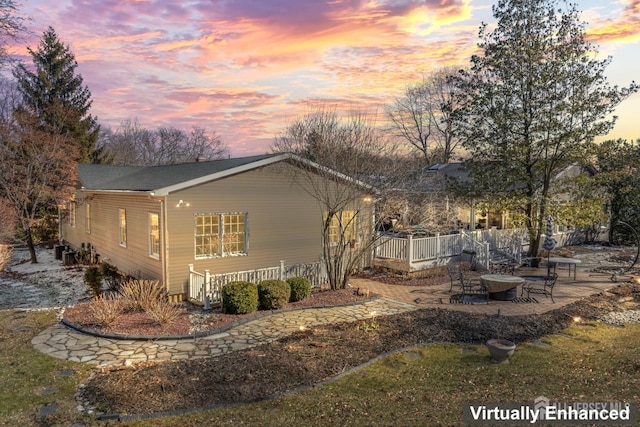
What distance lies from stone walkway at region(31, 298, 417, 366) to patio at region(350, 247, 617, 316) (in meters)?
2.65

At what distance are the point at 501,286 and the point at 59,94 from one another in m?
32.7

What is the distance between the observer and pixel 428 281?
14.7 meters

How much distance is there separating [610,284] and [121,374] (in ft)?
52.0

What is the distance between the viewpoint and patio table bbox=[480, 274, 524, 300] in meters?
11.7

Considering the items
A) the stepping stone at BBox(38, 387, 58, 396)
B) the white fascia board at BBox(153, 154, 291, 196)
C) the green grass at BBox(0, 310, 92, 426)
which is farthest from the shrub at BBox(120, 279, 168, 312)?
the stepping stone at BBox(38, 387, 58, 396)

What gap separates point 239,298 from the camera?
398 inches

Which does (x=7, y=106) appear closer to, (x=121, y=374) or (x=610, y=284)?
(x=121, y=374)

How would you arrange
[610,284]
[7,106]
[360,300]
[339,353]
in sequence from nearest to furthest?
[339,353]
[360,300]
[610,284]
[7,106]

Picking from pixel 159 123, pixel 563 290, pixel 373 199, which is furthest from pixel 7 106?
pixel 563 290

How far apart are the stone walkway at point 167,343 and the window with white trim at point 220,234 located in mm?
3458

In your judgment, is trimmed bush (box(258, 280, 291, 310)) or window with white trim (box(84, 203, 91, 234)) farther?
window with white trim (box(84, 203, 91, 234))

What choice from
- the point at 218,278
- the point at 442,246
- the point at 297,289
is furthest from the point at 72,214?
the point at 442,246

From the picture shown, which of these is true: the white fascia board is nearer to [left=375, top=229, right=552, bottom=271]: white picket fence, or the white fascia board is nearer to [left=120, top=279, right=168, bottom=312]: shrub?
[left=120, top=279, right=168, bottom=312]: shrub

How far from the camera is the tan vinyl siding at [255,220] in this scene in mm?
11805
